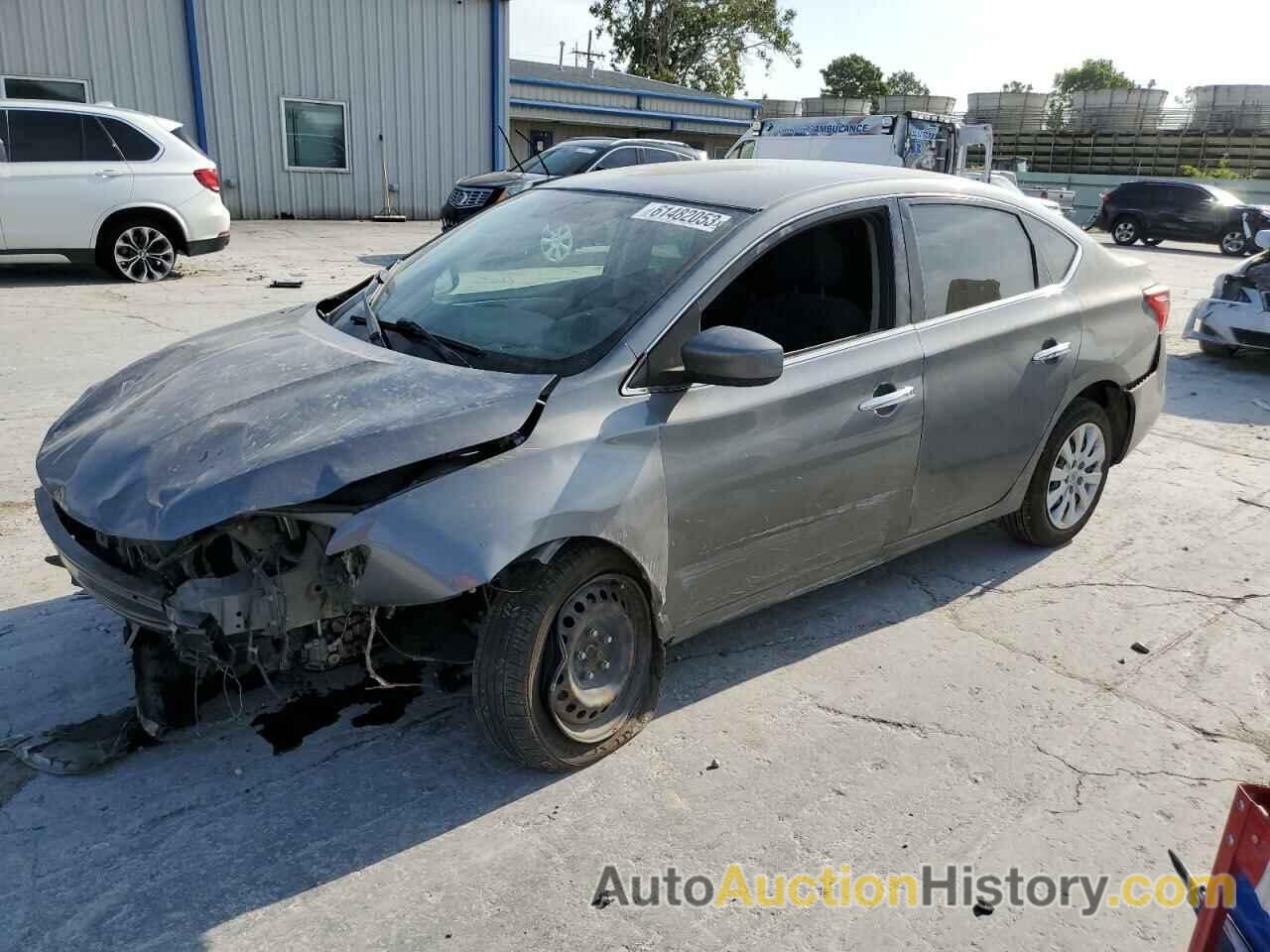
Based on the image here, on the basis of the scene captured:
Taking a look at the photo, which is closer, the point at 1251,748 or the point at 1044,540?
the point at 1251,748

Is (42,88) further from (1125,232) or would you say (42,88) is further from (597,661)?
(1125,232)

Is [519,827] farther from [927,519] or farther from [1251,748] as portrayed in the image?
[1251,748]

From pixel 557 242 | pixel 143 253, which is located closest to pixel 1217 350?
pixel 557 242

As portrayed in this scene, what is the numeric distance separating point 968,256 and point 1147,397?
153 cm

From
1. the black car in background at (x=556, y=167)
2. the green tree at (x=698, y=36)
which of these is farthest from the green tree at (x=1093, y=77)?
the black car in background at (x=556, y=167)

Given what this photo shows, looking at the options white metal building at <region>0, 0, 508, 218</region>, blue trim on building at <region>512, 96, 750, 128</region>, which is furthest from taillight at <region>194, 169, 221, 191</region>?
blue trim on building at <region>512, 96, 750, 128</region>

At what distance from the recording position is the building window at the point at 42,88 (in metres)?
16.2

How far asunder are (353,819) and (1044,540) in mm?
3446

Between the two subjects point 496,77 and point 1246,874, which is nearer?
point 1246,874

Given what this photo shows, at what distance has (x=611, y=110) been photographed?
1235 inches

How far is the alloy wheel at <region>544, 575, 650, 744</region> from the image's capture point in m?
2.96

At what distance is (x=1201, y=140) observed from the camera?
35938 mm

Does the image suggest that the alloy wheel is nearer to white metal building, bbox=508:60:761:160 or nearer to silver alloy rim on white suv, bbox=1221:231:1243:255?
silver alloy rim on white suv, bbox=1221:231:1243:255

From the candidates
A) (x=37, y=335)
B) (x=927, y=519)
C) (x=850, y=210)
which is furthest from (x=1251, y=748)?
(x=37, y=335)
